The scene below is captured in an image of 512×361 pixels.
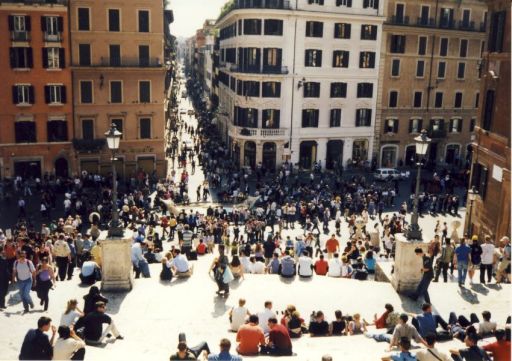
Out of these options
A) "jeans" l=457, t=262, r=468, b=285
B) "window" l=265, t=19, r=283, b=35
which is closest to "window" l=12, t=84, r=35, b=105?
"window" l=265, t=19, r=283, b=35

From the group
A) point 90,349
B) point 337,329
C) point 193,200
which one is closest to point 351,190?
point 193,200

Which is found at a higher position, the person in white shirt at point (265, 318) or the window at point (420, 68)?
the window at point (420, 68)

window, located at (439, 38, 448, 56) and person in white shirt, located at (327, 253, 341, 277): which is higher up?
window, located at (439, 38, 448, 56)

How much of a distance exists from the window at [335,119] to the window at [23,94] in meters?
24.6

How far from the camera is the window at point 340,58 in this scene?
156 feet

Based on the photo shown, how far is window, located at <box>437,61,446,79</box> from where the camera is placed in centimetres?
5103

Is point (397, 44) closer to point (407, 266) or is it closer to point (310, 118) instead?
point (310, 118)

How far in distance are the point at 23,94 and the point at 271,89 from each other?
19399 millimetres

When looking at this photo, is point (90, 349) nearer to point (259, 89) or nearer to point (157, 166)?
point (157, 166)

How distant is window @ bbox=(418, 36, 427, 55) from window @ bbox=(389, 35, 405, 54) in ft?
5.27

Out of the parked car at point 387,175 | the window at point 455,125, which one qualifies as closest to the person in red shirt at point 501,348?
the parked car at point 387,175

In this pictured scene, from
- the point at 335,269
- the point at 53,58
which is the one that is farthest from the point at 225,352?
the point at 53,58

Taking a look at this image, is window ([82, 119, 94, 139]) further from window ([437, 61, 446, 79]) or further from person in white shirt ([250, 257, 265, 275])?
window ([437, 61, 446, 79])

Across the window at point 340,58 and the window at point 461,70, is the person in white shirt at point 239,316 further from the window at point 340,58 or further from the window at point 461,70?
the window at point 461,70
